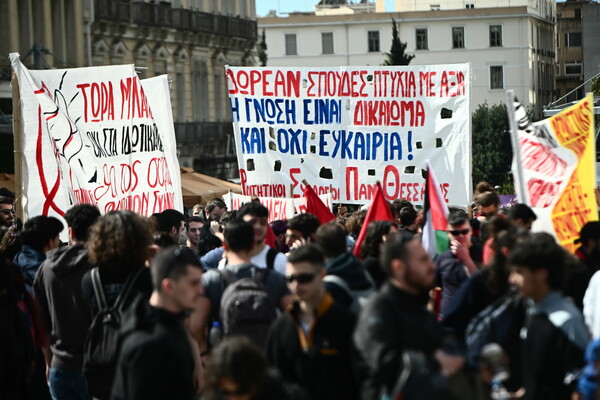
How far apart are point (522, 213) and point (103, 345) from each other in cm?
320

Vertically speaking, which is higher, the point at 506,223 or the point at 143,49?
the point at 143,49

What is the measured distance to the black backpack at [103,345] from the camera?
768 cm

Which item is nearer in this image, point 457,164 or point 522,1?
point 457,164

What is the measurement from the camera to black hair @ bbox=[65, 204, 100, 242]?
896 centimetres

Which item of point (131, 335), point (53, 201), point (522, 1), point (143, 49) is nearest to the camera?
point (131, 335)

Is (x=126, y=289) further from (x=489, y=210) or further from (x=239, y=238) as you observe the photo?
(x=489, y=210)

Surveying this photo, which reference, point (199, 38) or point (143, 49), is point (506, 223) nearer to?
point (143, 49)

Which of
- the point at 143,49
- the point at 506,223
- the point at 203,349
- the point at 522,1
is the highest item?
the point at 522,1

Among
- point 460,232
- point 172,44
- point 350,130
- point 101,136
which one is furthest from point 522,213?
point 172,44

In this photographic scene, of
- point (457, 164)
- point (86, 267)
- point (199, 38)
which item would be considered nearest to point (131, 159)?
point (457, 164)

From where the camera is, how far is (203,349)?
8.49 meters

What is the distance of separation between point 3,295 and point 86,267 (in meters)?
0.80

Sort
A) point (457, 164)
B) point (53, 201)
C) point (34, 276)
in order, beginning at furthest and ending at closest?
point (457, 164)
point (53, 201)
point (34, 276)

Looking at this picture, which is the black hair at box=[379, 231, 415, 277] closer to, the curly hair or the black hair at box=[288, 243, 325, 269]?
the black hair at box=[288, 243, 325, 269]
